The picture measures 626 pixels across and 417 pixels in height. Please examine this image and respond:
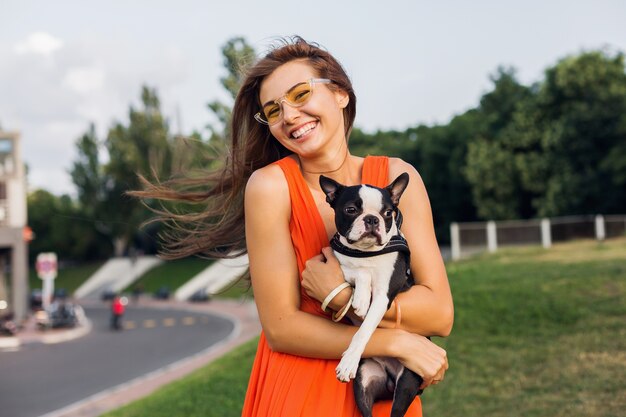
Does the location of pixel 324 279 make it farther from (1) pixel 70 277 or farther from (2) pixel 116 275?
(1) pixel 70 277

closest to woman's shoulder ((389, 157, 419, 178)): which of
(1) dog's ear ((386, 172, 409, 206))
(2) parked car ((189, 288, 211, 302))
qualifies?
(1) dog's ear ((386, 172, 409, 206))

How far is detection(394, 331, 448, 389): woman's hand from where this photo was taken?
219 cm

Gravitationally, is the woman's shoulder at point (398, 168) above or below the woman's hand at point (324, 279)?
above

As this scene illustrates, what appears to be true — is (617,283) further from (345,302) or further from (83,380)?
(83,380)

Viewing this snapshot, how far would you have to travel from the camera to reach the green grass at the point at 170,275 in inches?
1887

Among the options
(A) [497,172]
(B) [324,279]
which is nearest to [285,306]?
(B) [324,279]

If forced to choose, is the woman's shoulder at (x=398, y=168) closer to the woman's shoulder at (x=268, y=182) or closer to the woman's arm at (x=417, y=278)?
the woman's arm at (x=417, y=278)

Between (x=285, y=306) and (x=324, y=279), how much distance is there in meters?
0.19

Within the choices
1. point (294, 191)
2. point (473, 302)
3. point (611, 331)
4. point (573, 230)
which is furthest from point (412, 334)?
point (573, 230)

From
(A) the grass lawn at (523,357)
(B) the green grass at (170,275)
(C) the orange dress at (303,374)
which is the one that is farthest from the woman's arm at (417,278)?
(B) the green grass at (170,275)

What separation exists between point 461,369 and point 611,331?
1.87 m

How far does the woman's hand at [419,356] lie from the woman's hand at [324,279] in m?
0.21

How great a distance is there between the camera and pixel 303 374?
234cm

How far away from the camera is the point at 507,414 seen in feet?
23.0
